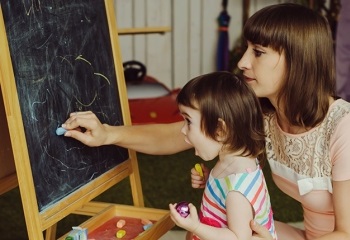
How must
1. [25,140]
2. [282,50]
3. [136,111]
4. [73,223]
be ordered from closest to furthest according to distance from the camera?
[25,140] → [282,50] → [73,223] → [136,111]

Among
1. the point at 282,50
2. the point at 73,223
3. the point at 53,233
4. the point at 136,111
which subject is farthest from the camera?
the point at 136,111

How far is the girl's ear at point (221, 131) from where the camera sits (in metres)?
1.79

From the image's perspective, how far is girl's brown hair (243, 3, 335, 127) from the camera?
1892 mm

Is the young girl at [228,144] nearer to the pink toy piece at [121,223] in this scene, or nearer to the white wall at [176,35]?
the pink toy piece at [121,223]

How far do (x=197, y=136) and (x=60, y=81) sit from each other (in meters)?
0.42

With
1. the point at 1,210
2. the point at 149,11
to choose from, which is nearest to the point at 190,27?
the point at 149,11

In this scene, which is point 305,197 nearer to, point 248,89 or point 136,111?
point 248,89

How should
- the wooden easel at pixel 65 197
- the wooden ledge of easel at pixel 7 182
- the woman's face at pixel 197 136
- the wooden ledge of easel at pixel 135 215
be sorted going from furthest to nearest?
the wooden ledge of easel at pixel 7 182 → the wooden ledge of easel at pixel 135 215 → the woman's face at pixel 197 136 → the wooden easel at pixel 65 197

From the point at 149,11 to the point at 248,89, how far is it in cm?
380

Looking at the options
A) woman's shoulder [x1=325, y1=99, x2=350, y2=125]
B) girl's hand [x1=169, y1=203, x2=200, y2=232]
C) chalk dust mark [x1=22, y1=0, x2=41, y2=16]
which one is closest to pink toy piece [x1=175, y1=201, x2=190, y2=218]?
girl's hand [x1=169, y1=203, x2=200, y2=232]

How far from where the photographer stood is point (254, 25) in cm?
194

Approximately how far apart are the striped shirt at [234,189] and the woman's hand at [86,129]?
1.22 feet

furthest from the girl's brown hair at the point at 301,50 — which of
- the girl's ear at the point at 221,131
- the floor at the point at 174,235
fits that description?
the floor at the point at 174,235

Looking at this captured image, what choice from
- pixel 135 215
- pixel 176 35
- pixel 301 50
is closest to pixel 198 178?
pixel 135 215
